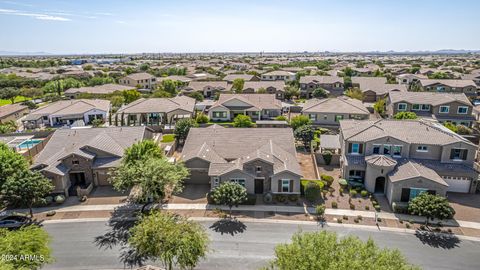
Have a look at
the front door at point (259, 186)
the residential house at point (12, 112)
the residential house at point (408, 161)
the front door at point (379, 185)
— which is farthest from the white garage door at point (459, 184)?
the residential house at point (12, 112)

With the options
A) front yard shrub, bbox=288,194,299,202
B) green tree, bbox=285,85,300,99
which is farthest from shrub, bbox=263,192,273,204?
green tree, bbox=285,85,300,99

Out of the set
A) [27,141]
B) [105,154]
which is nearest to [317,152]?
[105,154]

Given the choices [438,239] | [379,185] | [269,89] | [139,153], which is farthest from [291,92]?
[438,239]

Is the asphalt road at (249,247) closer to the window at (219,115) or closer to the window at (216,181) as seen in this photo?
the window at (216,181)

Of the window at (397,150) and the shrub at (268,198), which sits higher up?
the window at (397,150)

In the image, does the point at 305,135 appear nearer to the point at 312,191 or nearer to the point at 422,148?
the point at 422,148

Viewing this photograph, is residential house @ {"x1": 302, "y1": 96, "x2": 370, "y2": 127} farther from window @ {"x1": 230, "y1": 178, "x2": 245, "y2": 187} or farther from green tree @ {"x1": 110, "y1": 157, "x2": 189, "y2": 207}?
green tree @ {"x1": 110, "y1": 157, "x2": 189, "y2": 207}
